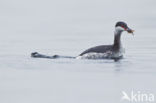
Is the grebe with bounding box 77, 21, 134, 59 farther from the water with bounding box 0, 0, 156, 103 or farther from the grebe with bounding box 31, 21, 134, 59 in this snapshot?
the water with bounding box 0, 0, 156, 103

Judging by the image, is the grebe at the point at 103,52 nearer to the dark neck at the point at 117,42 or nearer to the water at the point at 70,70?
the dark neck at the point at 117,42

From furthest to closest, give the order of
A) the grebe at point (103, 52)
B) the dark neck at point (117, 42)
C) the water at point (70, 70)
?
1. the dark neck at point (117, 42)
2. the grebe at point (103, 52)
3. the water at point (70, 70)

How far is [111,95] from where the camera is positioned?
19516 mm

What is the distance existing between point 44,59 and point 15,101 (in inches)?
305

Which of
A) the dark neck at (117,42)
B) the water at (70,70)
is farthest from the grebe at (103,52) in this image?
the water at (70,70)

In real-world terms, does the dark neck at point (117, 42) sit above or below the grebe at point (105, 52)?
above

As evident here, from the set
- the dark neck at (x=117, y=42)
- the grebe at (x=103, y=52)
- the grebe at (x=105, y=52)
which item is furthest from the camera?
A: the dark neck at (x=117, y=42)

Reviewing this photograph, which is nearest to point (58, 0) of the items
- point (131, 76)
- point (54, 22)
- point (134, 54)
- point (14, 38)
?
point (54, 22)

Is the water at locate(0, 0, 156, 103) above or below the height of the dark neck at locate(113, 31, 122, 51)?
below

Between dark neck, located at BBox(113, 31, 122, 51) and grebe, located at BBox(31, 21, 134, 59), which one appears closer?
grebe, located at BBox(31, 21, 134, 59)

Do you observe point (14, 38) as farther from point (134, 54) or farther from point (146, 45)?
point (134, 54)

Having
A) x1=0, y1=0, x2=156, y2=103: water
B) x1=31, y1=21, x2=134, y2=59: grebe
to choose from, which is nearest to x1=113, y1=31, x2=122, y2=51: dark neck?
x1=31, y1=21, x2=134, y2=59: grebe

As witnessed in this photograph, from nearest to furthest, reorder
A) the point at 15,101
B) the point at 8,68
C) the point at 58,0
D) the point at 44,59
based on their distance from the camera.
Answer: the point at 15,101
the point at 8,68
the point at 44,59
the point at 58,0

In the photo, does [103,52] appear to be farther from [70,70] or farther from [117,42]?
[70,70]
